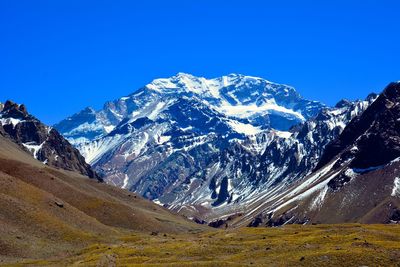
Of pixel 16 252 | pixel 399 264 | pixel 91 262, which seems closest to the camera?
pixel 399 264

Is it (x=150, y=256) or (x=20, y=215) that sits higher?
(x=20, y=215)

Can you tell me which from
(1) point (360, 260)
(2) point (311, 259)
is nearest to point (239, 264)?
(2) point (311, 259)

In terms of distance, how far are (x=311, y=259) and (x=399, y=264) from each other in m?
13.9

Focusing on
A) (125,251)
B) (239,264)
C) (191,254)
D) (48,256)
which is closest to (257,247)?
(191,254)

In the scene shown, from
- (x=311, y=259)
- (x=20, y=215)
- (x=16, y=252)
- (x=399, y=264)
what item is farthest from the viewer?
→ (x=20, y=215)

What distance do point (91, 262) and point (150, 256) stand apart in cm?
1306

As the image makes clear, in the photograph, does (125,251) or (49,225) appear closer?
(125,251)

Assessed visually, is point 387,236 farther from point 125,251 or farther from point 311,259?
point 125,251

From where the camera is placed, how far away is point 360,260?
312 feet

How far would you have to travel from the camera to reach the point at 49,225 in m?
178

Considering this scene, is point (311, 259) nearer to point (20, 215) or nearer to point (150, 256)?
point (150, 256)

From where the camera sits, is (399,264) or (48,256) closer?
(399,264)

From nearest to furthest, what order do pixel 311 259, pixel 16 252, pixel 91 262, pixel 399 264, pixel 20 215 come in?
pixel 399 264, pixel 311 259, pixel 91 262, pixel 16 252, pixel 20 215

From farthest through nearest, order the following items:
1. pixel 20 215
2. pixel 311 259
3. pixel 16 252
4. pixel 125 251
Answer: pixel 20 215
pixel 16 252
pixel 125 251
pixel 311 259
